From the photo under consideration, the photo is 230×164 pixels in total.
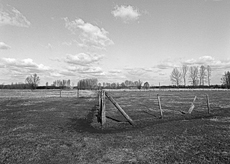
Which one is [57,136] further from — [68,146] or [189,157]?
[189,157]

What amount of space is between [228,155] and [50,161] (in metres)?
5.18

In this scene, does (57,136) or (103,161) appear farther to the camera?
(57,136)

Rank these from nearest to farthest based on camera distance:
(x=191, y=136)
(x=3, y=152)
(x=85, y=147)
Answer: (x=3, y=152) < (x=85, y=147) < (x=191, y=136)

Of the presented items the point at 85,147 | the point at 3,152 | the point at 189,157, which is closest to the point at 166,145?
the point at 189,157

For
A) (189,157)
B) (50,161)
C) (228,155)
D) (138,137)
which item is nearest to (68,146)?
(50,161)

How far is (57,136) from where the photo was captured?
659 cm

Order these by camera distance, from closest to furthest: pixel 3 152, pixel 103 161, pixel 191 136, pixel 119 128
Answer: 1. pixel 103 161
2. pixel 3 152
3. pixel 191 136
4. pixel 119 128

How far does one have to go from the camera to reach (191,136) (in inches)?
245

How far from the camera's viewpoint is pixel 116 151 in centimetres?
485

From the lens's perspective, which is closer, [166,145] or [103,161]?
[103,161]

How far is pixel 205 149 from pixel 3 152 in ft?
21.4

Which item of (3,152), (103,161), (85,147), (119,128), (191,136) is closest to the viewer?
(103,161)

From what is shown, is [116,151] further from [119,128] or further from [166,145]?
[119,128]

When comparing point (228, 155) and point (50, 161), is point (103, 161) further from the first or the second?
point (228, 155)
